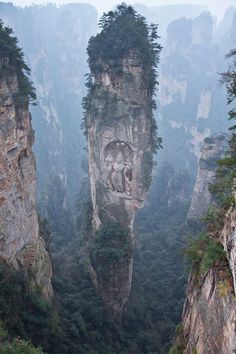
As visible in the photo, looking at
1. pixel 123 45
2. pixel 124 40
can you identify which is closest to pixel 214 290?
pixel 123 45

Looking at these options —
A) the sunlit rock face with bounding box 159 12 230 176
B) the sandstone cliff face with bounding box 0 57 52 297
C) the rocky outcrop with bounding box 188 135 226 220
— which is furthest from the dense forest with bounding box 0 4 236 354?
the sunlit rock face with bounding box 159 12 230 176

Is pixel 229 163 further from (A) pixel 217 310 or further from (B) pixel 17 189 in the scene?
(B) pixel 17 189

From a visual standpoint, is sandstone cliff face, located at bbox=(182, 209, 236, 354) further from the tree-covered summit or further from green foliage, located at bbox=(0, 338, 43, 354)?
the tree-covered summit

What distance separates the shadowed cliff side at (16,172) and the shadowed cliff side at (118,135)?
5245 millimetres

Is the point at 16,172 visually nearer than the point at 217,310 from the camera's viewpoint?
No

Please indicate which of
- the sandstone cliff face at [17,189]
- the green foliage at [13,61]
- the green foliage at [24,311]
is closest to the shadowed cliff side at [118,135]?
the sandstone cliff face at [17,189]

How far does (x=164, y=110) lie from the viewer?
3265 inches

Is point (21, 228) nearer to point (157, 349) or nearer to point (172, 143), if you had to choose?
point (157, 349)

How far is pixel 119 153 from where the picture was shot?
909 inches

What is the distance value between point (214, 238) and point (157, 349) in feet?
40.8

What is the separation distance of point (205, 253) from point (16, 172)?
29.8 feet

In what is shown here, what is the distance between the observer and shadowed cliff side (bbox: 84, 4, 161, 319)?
2148 centimetres

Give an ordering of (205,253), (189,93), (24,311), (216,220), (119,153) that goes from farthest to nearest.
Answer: (189,93), (119,153), (24,311), (216,220), (205,253)

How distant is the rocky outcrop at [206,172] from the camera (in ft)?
113
